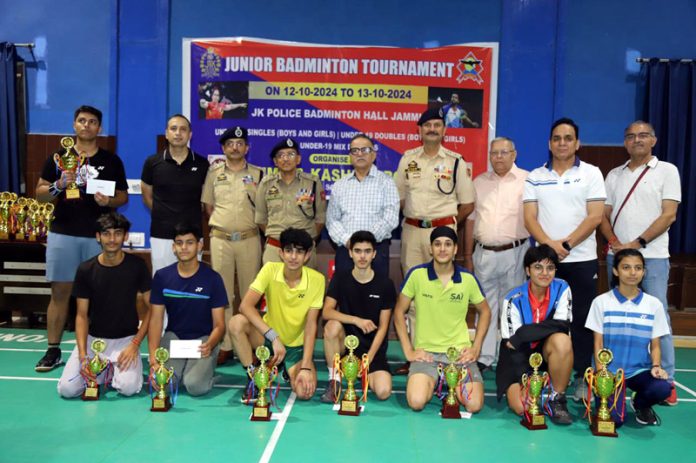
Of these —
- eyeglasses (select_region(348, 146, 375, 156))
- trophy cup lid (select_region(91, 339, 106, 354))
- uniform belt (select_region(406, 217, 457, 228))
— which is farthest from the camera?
uniform belt (select_region(406, 217, 457, 228))

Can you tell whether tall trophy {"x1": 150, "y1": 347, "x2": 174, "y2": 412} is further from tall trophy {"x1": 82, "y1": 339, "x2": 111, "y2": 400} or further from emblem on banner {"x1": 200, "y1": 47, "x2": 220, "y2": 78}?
emblem on banner {"x1": 200, "y1": 47, "x2": 220, "y2": 78}

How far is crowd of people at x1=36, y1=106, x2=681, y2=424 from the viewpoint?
4.58m

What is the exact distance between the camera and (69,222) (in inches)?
215

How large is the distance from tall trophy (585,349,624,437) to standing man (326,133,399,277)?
1915 millimetres

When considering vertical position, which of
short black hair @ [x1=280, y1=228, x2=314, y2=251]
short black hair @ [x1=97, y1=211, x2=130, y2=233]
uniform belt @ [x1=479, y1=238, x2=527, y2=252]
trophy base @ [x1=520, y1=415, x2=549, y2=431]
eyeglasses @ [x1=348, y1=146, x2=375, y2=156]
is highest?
eyeglasses @ [x1=348, y1=146, x2=375, y2=156]

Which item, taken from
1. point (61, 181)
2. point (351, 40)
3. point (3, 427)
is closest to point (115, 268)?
point (61, 181)

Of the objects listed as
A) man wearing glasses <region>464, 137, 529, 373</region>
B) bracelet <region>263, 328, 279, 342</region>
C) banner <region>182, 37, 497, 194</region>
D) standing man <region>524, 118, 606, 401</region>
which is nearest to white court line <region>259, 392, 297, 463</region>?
bracelet <region>263, 328, 279, 342</region>

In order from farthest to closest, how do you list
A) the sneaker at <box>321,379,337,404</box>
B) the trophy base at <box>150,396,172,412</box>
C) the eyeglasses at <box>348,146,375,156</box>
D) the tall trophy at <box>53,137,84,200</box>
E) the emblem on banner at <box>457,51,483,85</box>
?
1. the emblem on banner at <box>457,51,483,85</box>
2. the eyeglasses at <box>348,146,375,156</box>
3. the tall trophy at <box>53,137,84,200</box>
4. the sneaker at <box>321,379,337,404</box>
5. the trophy base at <box>150,396,172,412</box>

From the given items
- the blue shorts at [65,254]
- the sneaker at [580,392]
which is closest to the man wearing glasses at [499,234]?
the sneaker at [580,392]

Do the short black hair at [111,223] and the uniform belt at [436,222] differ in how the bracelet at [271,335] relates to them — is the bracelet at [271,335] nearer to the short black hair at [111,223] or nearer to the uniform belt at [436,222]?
the short black hair at [111,223]

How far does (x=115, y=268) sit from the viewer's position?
16.2ft

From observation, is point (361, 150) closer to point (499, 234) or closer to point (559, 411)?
point (499, 234)

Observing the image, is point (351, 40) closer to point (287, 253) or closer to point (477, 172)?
point (477, 172)

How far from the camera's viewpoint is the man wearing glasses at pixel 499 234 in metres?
5.51
